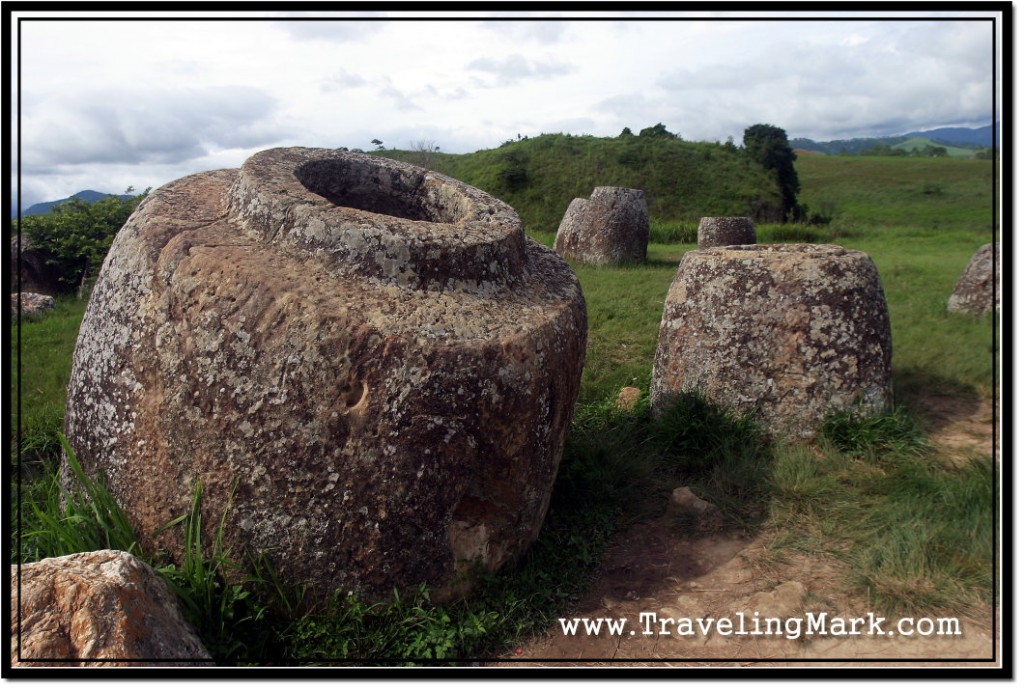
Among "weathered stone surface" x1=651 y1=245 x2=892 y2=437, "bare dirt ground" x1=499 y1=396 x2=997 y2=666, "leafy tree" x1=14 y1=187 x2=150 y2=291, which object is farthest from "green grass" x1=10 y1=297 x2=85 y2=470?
"weathered stone surface" x1=651 y1=245 x2=892 y2=437

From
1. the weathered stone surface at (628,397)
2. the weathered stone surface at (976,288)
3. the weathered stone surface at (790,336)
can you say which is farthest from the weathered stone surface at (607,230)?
the weathered stone surface at (790,336)

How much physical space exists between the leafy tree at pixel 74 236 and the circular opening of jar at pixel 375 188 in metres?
7.28

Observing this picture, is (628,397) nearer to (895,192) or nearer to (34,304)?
(34,304)

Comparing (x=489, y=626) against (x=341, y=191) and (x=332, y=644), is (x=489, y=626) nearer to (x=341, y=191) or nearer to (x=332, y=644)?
(x=332, y=644)

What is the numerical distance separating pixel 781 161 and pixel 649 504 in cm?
2291

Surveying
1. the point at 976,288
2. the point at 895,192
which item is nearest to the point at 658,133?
the point at 895,192

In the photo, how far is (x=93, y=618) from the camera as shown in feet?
7.70

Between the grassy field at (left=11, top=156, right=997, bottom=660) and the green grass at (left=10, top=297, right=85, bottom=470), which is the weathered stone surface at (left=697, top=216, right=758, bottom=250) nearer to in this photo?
the grassy field at (left=11, top=156, right=997, bottom=660)

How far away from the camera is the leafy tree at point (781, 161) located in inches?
948

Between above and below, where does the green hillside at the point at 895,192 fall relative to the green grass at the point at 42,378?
above

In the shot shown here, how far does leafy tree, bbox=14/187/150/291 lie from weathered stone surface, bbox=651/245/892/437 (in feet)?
27.3

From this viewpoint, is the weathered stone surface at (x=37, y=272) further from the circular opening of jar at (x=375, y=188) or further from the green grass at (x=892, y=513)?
the green grass at (x=892, y=513)
